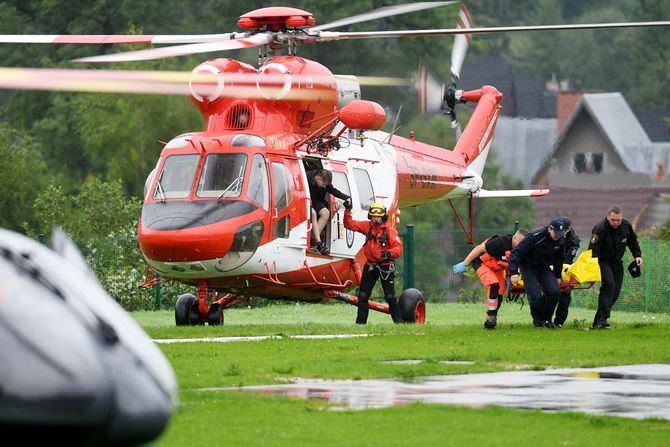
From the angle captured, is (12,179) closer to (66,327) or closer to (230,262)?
(230,262)

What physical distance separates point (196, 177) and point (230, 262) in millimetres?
1215

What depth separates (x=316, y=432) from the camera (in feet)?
34.8

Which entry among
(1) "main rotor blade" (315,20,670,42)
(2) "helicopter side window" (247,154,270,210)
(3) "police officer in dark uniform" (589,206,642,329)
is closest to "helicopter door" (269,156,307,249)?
(2) "helicopter side window" (247,154,270,210)

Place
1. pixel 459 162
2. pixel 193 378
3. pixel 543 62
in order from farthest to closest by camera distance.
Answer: pixel 543 62, pixel 459 162, pixel 193 378

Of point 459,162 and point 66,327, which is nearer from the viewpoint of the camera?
point 66,327

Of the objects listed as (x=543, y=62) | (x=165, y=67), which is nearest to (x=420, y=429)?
(x=165, y=67)

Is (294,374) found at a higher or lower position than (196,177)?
lower

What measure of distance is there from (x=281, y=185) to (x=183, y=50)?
669 cm

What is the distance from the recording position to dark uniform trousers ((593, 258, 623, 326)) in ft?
69.1

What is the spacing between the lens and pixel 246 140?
21609mm

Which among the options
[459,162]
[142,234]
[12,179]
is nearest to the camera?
Answer: [142,234]

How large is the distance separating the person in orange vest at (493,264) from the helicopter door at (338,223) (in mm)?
2555

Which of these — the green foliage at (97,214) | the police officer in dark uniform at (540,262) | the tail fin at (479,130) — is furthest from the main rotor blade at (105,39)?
the green foliage at (97,214)

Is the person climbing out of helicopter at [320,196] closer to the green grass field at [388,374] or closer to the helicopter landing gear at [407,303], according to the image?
the helicopter landing gear at [407,303]
